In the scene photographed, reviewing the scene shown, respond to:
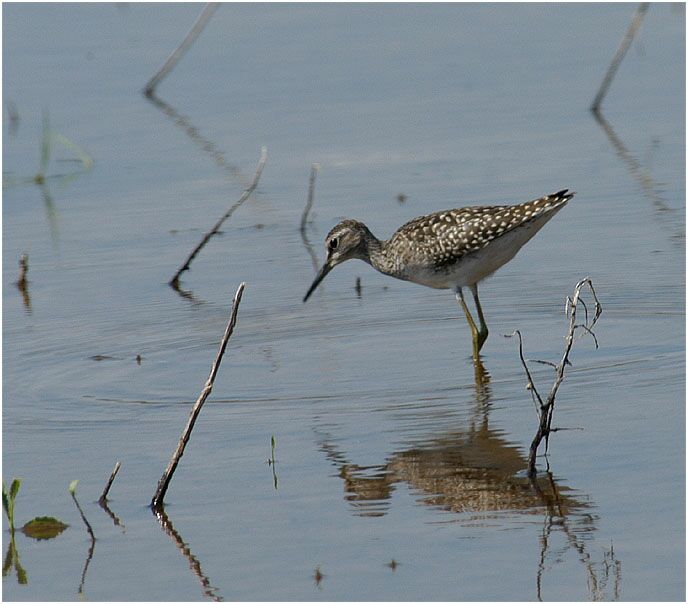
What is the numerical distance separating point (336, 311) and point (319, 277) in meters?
0.30

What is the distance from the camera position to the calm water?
6020 millimetres

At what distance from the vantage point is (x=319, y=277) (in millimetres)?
10023

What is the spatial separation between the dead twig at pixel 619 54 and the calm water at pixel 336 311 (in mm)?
197

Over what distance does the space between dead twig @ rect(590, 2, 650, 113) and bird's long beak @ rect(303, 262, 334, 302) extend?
526cm

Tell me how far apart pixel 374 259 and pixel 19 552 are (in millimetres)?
4438

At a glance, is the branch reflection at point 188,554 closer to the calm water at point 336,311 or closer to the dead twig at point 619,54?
the calm water at point 336,311

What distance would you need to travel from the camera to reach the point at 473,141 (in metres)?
13.6

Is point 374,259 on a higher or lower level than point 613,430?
higher

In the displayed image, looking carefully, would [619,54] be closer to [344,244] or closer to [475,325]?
[344,244]

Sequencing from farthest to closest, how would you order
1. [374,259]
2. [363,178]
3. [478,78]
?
[478,78] < [363,178] < [374,259]

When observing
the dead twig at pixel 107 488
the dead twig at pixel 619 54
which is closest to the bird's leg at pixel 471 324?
the dead twig at pixel 107 488

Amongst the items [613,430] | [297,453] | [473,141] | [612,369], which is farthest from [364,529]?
[473,141]

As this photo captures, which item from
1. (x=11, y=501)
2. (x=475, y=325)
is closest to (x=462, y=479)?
(x=11, y=501)

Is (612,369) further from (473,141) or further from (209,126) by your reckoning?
(209,126)
